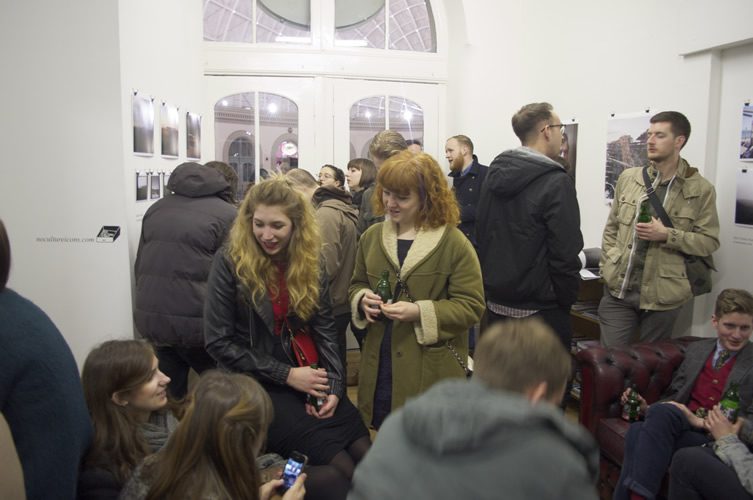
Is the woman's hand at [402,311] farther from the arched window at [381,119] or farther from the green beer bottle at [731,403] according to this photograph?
the arched window at [381,119]

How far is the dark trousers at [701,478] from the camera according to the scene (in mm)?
2098

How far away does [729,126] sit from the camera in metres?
3.17

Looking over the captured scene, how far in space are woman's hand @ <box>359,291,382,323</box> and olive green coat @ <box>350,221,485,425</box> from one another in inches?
2.7

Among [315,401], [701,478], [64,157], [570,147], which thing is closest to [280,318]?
[315,401]

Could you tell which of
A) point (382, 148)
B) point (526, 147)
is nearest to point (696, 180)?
point (526, 147)

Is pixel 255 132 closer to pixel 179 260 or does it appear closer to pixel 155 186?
pixel 155 186

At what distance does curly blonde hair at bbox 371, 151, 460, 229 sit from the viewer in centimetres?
211

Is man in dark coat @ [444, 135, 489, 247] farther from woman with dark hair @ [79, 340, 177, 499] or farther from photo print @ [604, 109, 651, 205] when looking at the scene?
woman with dark hair @ [79, 340, 177, 499]

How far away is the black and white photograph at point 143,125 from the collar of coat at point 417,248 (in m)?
1.82

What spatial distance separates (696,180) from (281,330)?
2.24m

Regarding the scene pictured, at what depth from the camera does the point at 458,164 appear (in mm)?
4660

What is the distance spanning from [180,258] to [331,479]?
4.62 feet

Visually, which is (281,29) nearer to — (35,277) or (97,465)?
(35,277)

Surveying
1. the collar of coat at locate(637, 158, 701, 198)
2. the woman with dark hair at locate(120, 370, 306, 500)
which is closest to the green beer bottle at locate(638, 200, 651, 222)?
the collar of coat at locate(637, 158, 701, 198)
